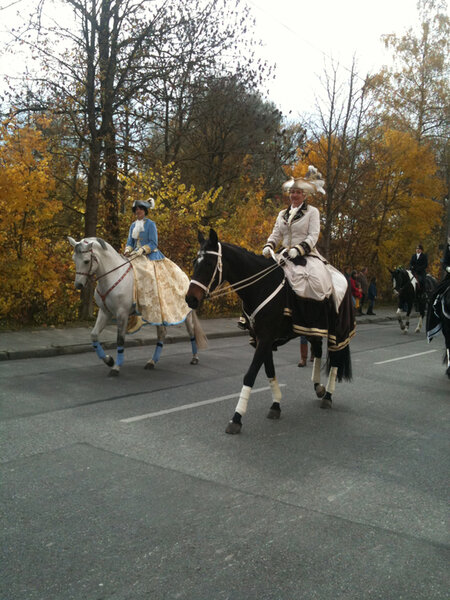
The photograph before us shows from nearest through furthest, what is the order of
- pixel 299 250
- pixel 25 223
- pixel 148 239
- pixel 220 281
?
pixel 220 281 < pixel 299 250 < pixel 148 239 < pixel 25 223

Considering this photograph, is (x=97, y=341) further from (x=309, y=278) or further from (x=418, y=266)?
(x=418, y=266)

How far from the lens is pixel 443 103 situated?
121 feet

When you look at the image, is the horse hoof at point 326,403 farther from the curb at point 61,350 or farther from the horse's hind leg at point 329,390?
the curb at point 61,350

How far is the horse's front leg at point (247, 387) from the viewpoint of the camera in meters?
5.96

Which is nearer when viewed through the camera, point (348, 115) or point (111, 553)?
point (111, 553)

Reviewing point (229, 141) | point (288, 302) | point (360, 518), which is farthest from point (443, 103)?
point (360, 518)

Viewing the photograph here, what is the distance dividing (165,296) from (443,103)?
33.4 meters

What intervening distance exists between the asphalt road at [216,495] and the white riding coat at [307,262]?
153cm

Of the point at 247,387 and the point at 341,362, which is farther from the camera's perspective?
the point at 341,362

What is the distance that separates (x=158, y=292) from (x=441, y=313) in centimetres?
481

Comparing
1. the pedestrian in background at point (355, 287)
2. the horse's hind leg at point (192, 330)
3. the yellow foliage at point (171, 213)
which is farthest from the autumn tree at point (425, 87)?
the horse's hind leg at point (192, 330)

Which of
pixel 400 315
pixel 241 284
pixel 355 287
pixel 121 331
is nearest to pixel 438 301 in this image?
pixel 241 284

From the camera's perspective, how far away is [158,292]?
976 centimetres

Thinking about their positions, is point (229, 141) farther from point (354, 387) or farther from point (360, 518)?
point (360, 518)
